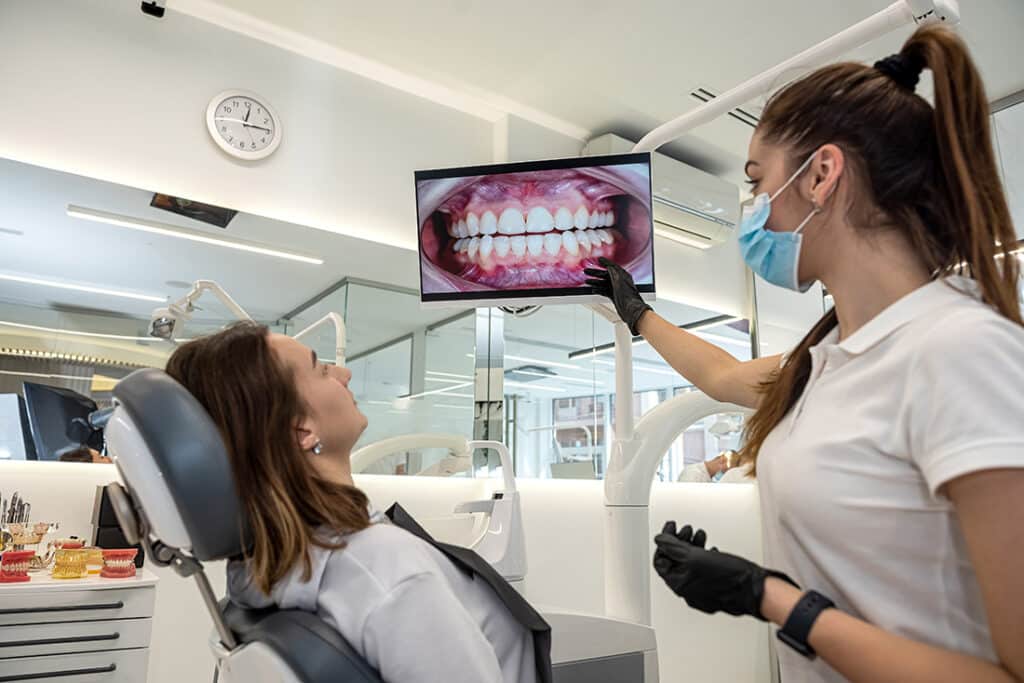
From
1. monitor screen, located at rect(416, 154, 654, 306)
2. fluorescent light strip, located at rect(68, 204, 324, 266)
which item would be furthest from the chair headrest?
fluorescent light strip, located at rect(68, 204, 324, 266)

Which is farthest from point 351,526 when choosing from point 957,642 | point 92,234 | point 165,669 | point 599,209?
point 92,234

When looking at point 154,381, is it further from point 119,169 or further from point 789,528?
point 119,169

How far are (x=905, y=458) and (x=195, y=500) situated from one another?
0.79m

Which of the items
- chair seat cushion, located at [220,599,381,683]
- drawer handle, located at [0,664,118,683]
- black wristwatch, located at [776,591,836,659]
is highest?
black wristwatch, located at [776,591,836,659]

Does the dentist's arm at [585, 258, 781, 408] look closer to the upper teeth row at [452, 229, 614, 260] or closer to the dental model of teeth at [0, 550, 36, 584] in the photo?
the upper teeth row at [452, 229, 614, 260]

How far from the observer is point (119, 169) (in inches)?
107

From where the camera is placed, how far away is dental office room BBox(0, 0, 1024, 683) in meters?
0.80

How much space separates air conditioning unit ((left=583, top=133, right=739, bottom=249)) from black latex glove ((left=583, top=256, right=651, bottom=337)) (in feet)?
7.35

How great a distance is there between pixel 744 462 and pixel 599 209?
3.02 feet

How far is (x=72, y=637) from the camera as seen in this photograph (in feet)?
5.91

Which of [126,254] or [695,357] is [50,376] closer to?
[126,254]

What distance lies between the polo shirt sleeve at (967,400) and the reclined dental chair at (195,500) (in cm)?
69

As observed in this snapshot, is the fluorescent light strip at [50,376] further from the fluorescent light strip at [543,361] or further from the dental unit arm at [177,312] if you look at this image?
the fluorescent light strip at [543,361]

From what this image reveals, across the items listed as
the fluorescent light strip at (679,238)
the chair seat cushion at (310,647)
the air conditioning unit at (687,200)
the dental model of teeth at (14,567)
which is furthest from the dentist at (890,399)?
the fluorescent light strip at (679,238)
